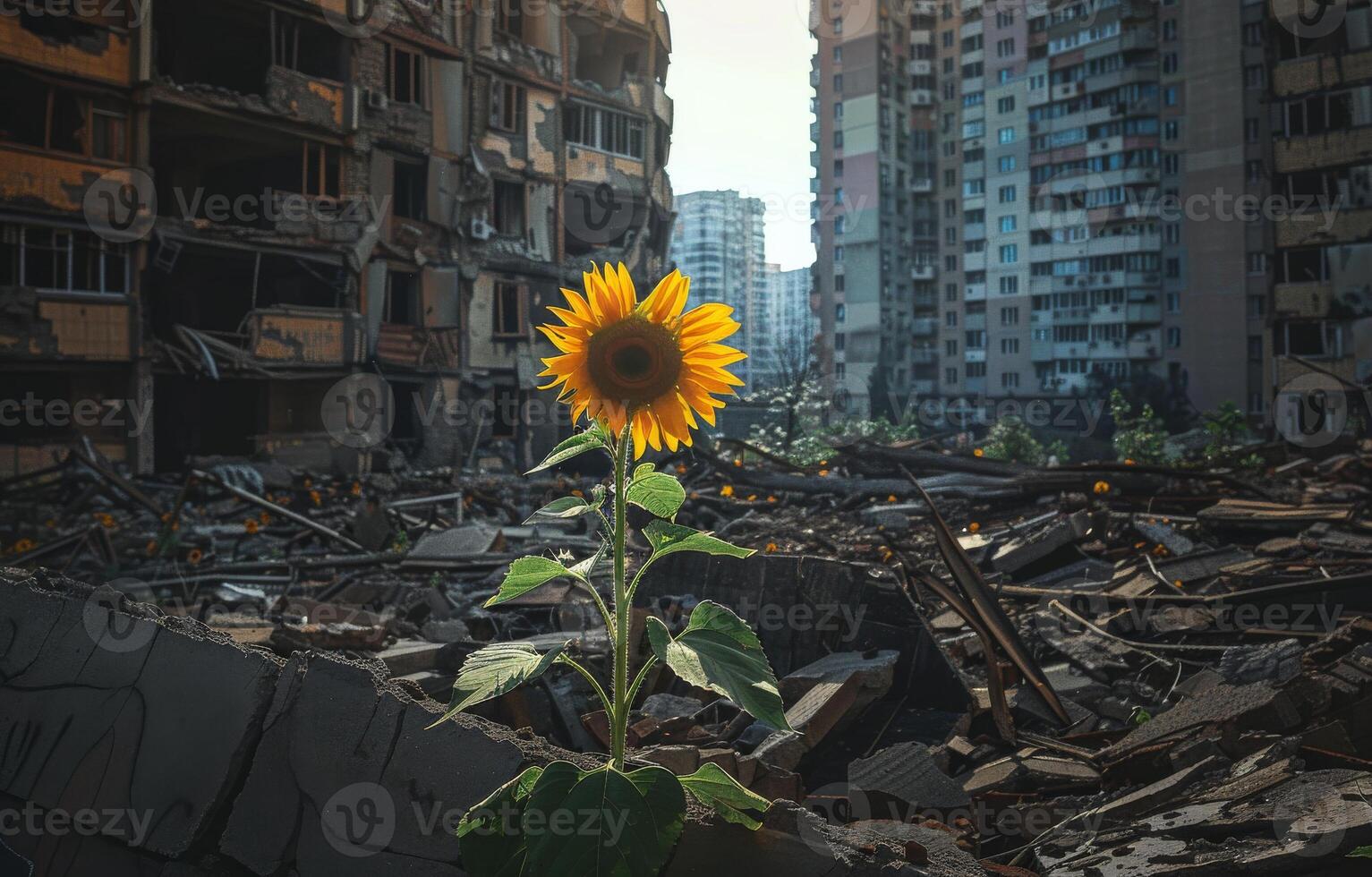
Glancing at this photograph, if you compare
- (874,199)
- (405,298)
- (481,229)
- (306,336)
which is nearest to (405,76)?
(481,229)

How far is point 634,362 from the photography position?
2242 mm

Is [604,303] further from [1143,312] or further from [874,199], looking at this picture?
[874,199]

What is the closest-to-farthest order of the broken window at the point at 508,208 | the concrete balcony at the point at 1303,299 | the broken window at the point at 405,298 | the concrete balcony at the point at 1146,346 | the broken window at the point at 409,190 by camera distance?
the broken window at the point at 405,298 < the broken window at the point at 409,190 < the broken window at the point at 508,208 < the concrete balcony at the point at 1303,299 < the concrete balcony at the point at 1146,346

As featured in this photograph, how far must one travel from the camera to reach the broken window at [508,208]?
91.6 ft

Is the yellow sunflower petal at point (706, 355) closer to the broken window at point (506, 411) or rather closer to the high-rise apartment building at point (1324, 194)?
the broken window at point (506, 411)

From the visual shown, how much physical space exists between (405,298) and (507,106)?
6.67 metres

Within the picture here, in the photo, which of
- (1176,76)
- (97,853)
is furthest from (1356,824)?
(1176,76)

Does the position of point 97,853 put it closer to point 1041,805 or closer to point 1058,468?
point 1041,805

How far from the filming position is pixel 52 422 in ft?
61.8

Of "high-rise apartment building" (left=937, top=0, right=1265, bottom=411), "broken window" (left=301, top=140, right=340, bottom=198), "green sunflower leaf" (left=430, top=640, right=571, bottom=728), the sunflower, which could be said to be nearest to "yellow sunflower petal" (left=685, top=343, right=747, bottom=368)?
the sunflower

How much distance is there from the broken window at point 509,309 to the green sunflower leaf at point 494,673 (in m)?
26.1

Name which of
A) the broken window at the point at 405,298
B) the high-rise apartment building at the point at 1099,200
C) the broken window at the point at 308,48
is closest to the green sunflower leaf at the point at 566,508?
the broken window at the point at 308,48

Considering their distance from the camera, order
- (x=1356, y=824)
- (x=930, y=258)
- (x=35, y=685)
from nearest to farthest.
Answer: (x=1356, y=824) → (x=35, y=685) → (x=930, y=258)

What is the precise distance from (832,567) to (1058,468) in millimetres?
7225
